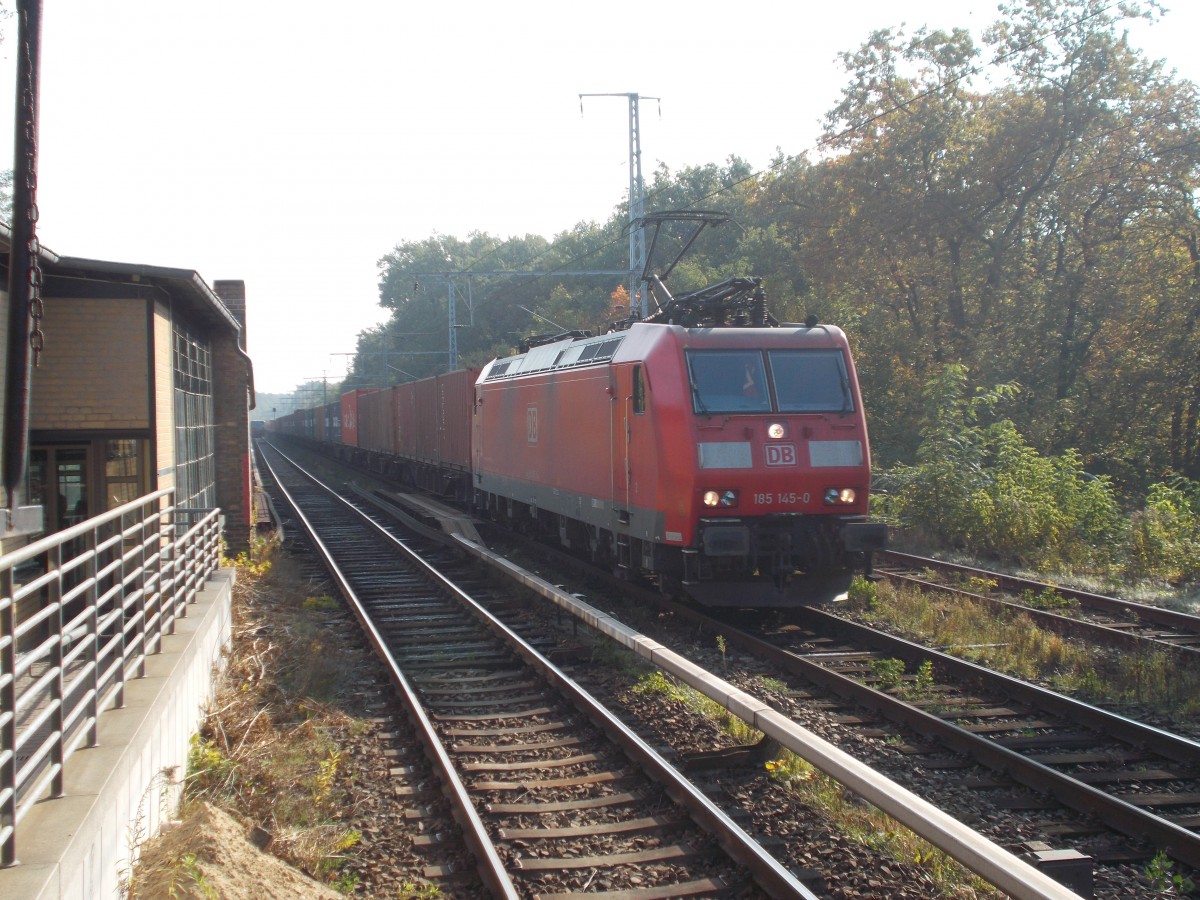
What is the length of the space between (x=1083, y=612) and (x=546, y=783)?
23.4 feet

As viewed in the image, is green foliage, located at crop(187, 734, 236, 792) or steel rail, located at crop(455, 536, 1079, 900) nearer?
steel rail, located at crop(455, 536, 1079, 900)

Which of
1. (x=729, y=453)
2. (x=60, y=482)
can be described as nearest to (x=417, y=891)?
(x=729, y=453)

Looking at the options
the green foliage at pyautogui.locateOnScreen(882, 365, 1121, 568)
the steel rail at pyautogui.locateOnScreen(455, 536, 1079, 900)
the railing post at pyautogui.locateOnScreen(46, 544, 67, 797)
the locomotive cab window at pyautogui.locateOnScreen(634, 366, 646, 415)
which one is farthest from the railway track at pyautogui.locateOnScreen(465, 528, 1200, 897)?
the green foliage at pyautogui.locateOnScreen(882, 365, 1121, 568)

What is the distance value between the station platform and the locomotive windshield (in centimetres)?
524

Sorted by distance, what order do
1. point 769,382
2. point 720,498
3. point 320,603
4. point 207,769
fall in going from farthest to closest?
point 320,603
point 769,382
point 720,498
point 207,769

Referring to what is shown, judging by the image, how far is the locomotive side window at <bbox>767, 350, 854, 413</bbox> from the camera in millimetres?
10617

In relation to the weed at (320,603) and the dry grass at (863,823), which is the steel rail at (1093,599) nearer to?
the dry grass at (863,823)

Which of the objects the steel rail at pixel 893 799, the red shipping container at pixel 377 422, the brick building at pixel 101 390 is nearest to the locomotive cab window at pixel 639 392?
the steel rail at pixel 893 799

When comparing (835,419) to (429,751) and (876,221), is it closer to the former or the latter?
(429,751)

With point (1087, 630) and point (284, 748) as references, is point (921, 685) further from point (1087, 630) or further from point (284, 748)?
point (284, 748)

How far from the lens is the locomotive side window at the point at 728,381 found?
1030 centimetres

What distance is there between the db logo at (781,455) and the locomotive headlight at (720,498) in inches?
19.8

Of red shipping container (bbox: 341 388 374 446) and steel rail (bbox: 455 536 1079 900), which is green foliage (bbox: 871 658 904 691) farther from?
red shipping container (bbox: 341 388 374 446)

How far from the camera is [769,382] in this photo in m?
10.6
